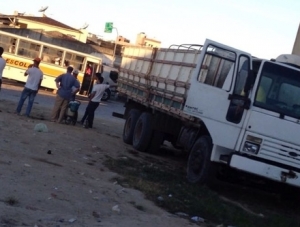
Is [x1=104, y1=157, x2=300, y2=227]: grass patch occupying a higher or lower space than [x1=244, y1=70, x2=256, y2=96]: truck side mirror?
lower

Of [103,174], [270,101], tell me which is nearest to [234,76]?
[270,101]

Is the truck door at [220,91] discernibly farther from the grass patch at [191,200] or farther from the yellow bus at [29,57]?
the yellow bus at [29,57]

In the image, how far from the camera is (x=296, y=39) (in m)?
23.2

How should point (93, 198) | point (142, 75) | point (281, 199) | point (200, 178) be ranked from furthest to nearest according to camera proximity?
point (142, 75) < point (281, 199) < point (200, 178) < point (93, 198)

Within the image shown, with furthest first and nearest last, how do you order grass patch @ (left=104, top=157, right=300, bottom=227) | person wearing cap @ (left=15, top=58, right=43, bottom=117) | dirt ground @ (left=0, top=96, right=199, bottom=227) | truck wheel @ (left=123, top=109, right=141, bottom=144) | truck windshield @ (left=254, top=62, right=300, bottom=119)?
1. person wearing cap @ (left=15, top=58, right=43, bottom=117)
2. truck wheel @ (left=123, top=109, right=141, bottom=144)
3. truck windshield @ (left=254, top=62, right=300, bottom=119)
4. grass patch @ (left=104, top=157, right=300, bottom=227)
5. dirt ground @ (left=0, top=96, right=199, bottom=227)

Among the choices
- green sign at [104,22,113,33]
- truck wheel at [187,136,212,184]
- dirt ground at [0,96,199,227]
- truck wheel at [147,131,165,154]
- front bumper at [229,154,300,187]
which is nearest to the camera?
dirt ground at [0,96,199,227]

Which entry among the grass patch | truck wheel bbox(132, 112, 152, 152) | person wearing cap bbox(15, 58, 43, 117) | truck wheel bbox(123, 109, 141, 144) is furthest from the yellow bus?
the grass patch

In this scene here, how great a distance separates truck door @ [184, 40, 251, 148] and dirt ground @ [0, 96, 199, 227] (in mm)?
2022

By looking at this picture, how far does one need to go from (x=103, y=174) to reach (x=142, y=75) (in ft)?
20.7

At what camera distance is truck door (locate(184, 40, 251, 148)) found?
477 inches

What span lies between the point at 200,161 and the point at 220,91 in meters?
1.37

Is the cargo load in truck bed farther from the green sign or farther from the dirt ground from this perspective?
the green sign

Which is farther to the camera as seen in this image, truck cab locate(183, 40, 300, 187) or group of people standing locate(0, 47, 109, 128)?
group of people standing locate(0, 47, 109, 128)

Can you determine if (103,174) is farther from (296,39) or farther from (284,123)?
(296,39)
